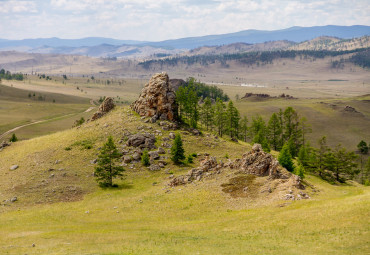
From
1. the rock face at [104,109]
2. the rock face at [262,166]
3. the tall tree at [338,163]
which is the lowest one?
the tall tree at [338,163]

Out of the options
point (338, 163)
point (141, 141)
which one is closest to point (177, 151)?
point (141, 141)

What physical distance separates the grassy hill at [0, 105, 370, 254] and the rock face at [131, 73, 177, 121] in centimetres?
932

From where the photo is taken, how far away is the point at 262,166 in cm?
5997

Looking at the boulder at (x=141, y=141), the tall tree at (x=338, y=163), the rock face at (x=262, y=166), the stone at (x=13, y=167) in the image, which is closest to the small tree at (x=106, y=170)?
the boulder at (x=141, y=141)

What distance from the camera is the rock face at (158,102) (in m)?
96.1

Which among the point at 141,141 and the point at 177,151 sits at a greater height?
the point at 141,141

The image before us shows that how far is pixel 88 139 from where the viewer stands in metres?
87.9

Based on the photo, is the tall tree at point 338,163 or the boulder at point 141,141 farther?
the tall tree at point 338,163

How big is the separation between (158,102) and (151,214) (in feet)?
162

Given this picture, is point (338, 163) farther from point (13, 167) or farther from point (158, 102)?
point (13, 167)

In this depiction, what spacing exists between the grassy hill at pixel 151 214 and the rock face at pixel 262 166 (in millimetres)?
5676

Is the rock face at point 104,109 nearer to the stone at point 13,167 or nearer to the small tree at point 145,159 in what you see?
the stone at point 13,167

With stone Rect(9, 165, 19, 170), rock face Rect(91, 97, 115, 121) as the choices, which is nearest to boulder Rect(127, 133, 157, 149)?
rock face Rect(91, 97, 115, 121)

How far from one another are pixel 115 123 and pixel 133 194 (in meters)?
34.6
